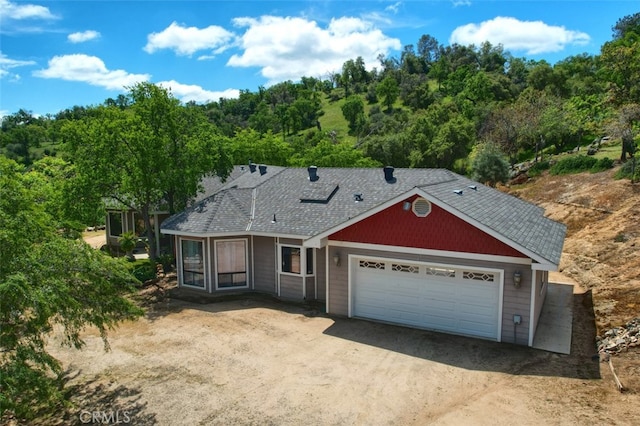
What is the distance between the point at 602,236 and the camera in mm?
20688

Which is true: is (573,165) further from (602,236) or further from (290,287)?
(290,287)

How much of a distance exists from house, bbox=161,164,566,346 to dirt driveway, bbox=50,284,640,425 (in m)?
0.95

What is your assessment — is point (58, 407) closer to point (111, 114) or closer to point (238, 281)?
point (238, 281)

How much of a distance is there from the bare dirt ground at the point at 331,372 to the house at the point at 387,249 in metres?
0.87

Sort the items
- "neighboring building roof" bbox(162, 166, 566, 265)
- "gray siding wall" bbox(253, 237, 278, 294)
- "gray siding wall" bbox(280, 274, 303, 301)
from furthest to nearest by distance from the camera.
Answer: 1. "gray siding wall" bbox(253, 237, 278, 294)
2. "gray siding wall" bbox(280, 274, 303, 301)
3. "neighboring building roof" bbox(162, 166, 566, 265)

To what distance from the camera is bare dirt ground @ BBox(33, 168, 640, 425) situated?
9.30m

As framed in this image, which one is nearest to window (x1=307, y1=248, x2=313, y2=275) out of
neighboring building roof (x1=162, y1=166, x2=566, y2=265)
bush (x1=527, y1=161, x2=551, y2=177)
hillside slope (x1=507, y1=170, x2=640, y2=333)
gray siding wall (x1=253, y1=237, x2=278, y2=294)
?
neighboring building roof (x1=162, y1=166, x2=566, y2=265)

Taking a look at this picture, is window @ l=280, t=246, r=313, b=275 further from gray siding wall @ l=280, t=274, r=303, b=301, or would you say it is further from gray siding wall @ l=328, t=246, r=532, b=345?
gray siding wall @ l=328, t=246, r=532, b=345

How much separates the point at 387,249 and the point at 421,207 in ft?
5.74

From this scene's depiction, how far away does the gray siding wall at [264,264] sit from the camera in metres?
17.7

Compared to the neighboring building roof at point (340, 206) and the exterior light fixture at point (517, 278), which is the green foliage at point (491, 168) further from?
the exterior light fixture at point (517, 278)

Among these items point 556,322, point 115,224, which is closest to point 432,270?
point 556,322

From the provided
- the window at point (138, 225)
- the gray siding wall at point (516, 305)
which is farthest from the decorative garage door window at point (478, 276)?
the window at point (138, 225)

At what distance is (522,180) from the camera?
38.7 m
